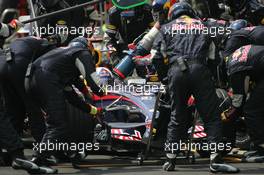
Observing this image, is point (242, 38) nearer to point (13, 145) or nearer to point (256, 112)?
point (256, 112)

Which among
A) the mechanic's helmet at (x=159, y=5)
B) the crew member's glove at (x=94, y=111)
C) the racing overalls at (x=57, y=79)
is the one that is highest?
the mechanic's helmet at (x=159, y=5)

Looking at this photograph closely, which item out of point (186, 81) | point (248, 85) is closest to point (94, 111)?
point (186, 81)

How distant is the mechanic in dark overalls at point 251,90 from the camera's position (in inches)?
401

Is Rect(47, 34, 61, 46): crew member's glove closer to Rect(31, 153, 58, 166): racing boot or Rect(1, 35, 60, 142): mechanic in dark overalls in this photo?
Rect(1, 35, 60, 142): mechanic in dark overalls

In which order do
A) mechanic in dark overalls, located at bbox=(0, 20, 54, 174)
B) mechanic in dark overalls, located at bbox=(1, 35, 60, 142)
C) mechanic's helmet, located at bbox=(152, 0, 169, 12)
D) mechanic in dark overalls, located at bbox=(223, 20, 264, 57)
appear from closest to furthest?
mechanic in dark overalls, located at bbox=(0, 20, 54, 174) → mechanic in dark overalls, located at bbox=(1, 35, 60, 142) → mechanic in dark overalls, located at bbox=(223, 20, 264, 57) → mechanic's helmet, located at bbox=(152, 0, 169, 12)

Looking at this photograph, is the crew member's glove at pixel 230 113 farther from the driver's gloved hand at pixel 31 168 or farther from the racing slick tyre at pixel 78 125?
the driver's gloved hand at pixel 31 168

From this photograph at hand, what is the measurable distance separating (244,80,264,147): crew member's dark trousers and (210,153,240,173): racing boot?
0.88m

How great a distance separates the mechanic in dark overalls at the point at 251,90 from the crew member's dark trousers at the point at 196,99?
1.99 feet

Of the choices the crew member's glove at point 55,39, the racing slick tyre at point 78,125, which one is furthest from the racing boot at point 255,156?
the crew member's glove at point 55,39

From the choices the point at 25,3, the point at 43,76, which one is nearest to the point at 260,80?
the point at 43,76

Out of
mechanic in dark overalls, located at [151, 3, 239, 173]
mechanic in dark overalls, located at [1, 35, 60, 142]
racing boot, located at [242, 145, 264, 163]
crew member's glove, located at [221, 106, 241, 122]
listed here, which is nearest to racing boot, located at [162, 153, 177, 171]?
mechanic in dark overalls, located at [151, 3, 239, 173]

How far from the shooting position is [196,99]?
31.9 ft

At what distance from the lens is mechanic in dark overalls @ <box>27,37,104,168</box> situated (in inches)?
381

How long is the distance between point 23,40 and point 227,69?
2.72m
